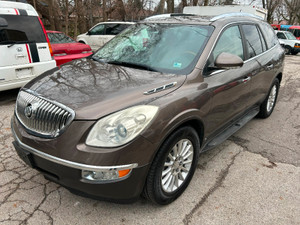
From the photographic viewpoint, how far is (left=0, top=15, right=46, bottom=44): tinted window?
4523mm

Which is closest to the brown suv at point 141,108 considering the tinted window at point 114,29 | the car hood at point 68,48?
the car hood at point 68,48

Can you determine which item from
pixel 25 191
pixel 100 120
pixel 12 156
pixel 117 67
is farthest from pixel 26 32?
pixel 100 120

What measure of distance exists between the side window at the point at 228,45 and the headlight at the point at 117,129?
1132 mm

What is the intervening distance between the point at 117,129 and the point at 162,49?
1378mm

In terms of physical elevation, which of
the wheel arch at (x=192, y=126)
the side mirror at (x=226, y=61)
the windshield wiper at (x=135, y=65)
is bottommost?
the wheel arch at (x=192, y=126)

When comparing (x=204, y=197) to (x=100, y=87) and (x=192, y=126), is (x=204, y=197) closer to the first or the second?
(x=192, y=126)

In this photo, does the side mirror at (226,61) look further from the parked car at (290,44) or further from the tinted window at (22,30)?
the parked car at (290,44)

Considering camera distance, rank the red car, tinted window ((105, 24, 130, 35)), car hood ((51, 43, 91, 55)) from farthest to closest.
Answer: tinted window ((105, 24, 130, 35)) < car hood ((51, 43, 91, 55)) < the red car

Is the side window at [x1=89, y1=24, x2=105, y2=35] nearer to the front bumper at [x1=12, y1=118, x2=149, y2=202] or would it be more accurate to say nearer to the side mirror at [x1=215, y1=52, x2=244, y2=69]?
the side mirror at [x1=215, y1=52, x2=244, y2=69]

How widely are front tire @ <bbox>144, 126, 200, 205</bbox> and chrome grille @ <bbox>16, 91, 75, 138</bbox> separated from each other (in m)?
0.83

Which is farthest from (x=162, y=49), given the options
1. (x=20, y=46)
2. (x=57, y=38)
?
(x=57, y=38)

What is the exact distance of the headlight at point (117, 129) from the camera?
6.24ft

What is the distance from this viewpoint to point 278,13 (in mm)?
45938

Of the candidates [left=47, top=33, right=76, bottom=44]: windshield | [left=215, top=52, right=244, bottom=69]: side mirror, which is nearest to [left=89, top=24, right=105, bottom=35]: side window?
[left=47, top=33, right=76, bottom=44]: windshield
